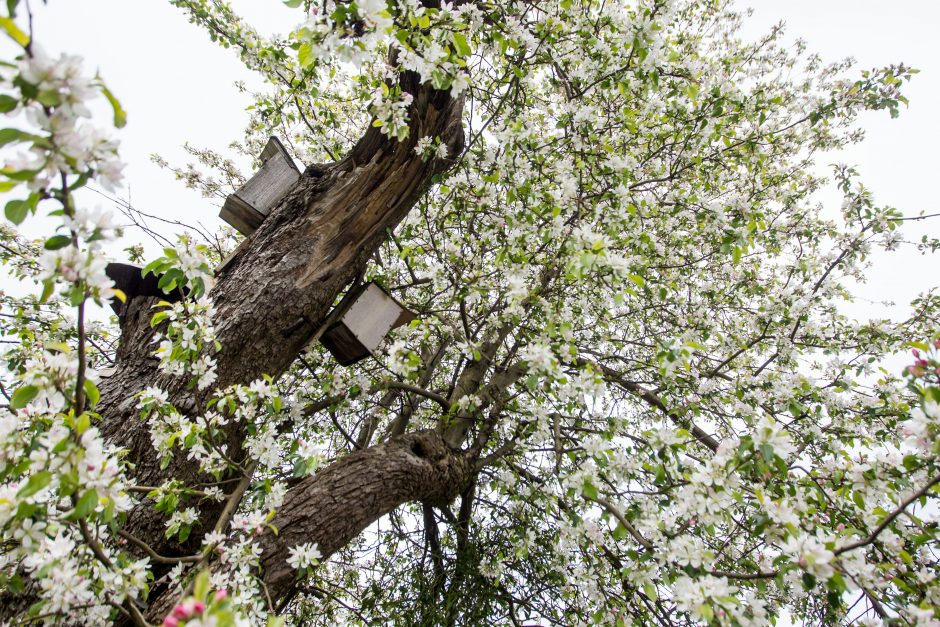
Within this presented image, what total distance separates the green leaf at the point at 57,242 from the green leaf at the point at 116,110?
1.05 ft

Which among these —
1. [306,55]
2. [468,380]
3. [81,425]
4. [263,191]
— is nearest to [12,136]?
[81,425]

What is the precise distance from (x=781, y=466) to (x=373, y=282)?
6.90 ft

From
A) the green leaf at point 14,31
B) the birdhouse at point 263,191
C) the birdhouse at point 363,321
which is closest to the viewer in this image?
the green leaf at point 14,31

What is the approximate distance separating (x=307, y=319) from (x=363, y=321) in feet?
1.02

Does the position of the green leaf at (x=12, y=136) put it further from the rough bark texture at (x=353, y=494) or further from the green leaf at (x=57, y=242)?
the rough bark texture at (x=353, y=494)

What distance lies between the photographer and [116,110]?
2.79ft

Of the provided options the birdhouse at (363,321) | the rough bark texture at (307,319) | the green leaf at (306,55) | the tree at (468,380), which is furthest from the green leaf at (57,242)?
the birdhouse at (363,321)

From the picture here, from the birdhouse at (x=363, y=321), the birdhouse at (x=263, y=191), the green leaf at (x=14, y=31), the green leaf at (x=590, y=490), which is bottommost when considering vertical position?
the green leaf at (x=14, y=31)

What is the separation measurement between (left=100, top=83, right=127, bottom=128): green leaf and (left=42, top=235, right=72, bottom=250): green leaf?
0.32 meters

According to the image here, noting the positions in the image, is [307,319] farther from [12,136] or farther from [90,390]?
[12,136]

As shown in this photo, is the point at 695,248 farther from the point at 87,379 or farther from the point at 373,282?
the point at 87,379

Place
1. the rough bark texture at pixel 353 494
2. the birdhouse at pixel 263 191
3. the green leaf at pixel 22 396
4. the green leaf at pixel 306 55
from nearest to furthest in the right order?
the green leaf at pixel 22 396 < the green leaf at pixel 306 55 < the rough bark texture at pixel 353 494 < the birdhouse at pixel 263 191

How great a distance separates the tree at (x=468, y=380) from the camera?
1.27 m

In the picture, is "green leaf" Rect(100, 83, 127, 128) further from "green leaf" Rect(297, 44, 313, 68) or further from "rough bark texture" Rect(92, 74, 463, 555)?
"rough bark texture" Rect(92, 74, 463, 555)
